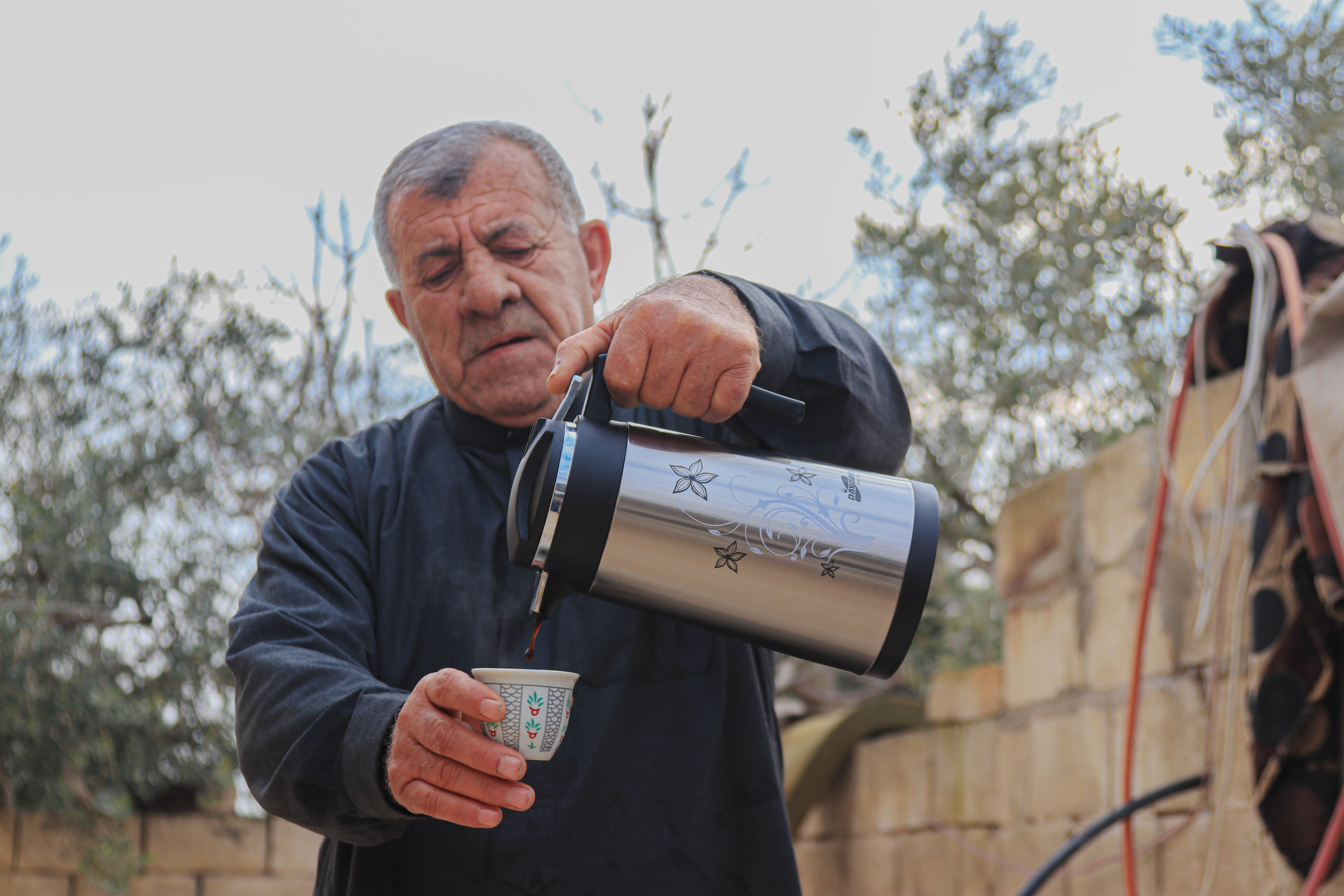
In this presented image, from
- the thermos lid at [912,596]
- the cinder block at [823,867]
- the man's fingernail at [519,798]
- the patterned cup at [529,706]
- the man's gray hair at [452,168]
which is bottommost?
the cinder block at [823,867]

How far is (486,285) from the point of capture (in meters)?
1.60

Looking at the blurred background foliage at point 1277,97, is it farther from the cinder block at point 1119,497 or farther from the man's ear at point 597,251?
the man's ear at point 597,251

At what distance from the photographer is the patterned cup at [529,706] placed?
1082 millimetres

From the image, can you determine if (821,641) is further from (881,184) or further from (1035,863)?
(881,184)

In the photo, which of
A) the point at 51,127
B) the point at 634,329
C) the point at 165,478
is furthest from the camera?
the point at 165,478

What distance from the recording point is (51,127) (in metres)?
5.23

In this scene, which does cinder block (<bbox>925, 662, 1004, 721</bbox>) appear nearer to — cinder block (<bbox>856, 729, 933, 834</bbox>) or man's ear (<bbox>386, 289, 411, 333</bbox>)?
cinder block (<bbox>856, 729, 933, 834</bbox>)

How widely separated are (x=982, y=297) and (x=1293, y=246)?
2.87 m

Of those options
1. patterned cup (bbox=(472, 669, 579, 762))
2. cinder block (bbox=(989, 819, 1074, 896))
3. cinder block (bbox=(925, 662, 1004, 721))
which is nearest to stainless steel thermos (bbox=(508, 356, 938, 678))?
patterned cup (bbox=(472, 669, 579, 762))

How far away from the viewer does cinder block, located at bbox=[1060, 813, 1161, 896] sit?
105 inches

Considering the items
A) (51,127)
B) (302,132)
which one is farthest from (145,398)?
(302,132)

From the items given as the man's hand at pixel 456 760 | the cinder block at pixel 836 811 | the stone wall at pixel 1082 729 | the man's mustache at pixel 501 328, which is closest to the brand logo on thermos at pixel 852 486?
the man's hand at pixel 456 760

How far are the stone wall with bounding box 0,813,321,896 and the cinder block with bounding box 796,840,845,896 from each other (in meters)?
2.37

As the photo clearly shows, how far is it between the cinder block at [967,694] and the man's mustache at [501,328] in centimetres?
256
